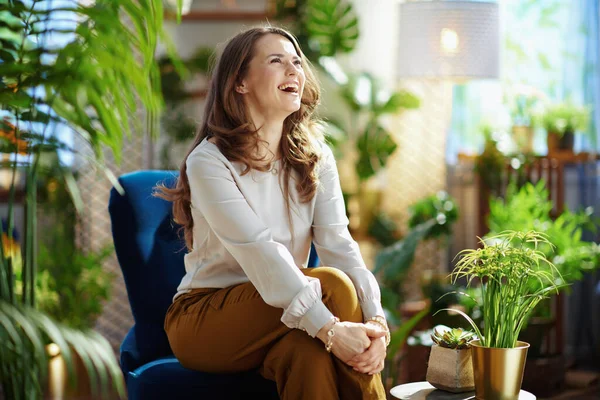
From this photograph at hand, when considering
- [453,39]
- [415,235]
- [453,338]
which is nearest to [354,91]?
[453,39]

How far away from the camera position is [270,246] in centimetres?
186

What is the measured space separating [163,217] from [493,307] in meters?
0.95

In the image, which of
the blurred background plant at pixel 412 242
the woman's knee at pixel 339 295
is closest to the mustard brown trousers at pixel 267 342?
the woman's knee at pixel 339 295

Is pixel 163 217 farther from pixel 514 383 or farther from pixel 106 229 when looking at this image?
pixel 106 229

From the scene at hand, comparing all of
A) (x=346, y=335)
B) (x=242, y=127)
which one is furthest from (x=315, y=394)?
(x=242, y=127)

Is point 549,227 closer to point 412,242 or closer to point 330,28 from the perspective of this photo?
point 412,242

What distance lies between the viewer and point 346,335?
172 centimetres

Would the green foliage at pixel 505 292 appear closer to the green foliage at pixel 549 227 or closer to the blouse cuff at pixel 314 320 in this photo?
the blouse cuff at pixel 314 320

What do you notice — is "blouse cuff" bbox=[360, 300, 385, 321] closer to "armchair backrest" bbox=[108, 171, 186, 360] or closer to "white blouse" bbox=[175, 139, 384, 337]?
"white blouse" bbox=[175, 139, 384, 337]

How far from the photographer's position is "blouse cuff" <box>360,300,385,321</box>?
1.87 metres

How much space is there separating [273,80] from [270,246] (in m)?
0.42

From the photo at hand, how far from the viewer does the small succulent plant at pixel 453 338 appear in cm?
183

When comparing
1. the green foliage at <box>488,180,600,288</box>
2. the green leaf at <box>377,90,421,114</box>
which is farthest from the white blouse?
the green leaf at <box>377,90,421,114</box>

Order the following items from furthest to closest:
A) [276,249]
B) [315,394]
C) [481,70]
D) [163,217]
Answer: [481,70] → [163,217] → [276,249] → [315,394]
